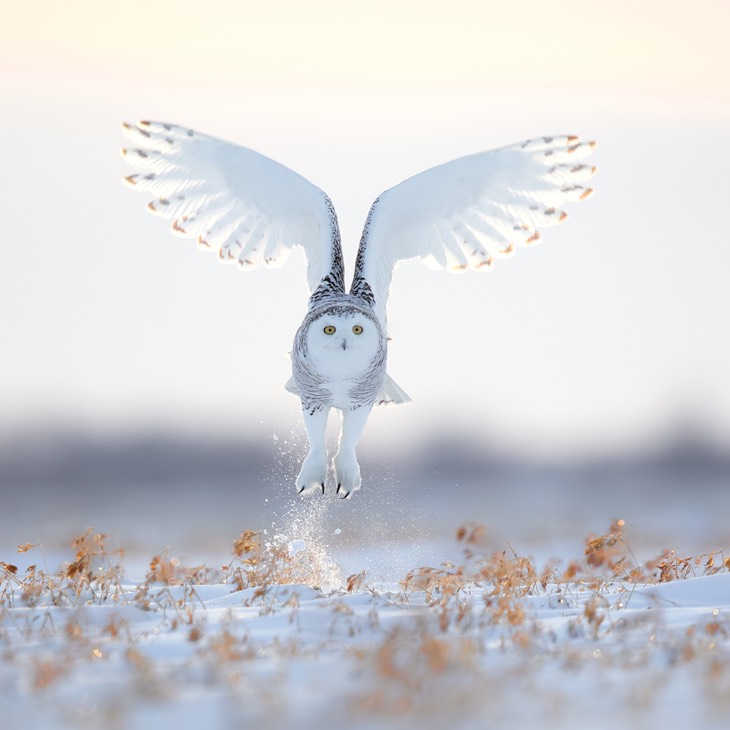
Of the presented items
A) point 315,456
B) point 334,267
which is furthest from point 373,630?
point 334,267

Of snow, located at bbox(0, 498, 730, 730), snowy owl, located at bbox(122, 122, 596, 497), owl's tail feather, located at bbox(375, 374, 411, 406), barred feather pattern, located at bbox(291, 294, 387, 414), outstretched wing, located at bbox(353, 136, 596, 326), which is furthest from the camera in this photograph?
owl's tail feather, located at bbox(375, 374, 411, 406)

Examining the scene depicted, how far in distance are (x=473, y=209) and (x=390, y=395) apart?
5.32 feet

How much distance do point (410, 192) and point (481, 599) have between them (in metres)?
3.67

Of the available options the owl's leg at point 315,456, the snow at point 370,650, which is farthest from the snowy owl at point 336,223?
the snow at point 370,650

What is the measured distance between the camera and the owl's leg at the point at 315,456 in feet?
30.1

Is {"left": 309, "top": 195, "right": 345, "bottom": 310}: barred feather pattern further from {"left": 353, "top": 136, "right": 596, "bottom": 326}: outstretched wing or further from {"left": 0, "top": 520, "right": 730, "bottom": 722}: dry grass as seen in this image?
{"left": 0, "top": 520, "right": 730, "bottom": 722}: dry grass

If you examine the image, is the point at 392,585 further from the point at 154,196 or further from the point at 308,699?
the point at 308,699

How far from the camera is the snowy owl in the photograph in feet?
29.4

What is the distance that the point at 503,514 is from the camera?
84.0ft

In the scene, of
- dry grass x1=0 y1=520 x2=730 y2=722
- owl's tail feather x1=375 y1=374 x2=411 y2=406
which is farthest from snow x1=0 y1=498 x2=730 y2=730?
owl's tail feather x1=375 y1=374 x2=411 y2=406

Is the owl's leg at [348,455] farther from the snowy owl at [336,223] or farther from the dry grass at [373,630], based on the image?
the dry grass at [373,630]

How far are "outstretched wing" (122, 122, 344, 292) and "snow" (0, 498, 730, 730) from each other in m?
2.96

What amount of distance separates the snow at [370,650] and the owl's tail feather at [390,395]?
248 centimetres

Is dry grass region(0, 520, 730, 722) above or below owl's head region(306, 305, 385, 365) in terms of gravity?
below
